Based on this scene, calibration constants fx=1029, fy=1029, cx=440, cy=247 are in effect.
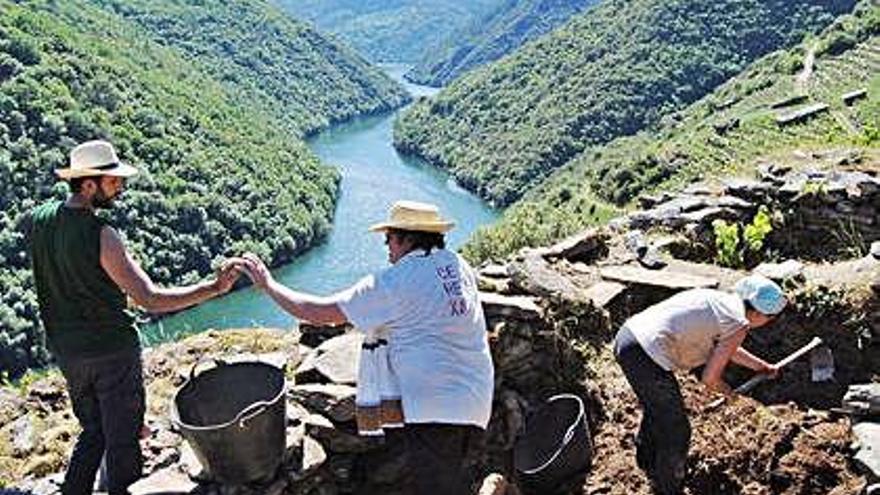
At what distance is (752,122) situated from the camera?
46844 millimetres

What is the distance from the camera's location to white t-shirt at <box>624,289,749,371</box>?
18.7ft

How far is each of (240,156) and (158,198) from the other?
725 inches

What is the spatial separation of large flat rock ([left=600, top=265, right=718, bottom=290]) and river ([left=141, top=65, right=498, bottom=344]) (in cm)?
3430

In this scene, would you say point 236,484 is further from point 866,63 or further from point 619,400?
point 866,63

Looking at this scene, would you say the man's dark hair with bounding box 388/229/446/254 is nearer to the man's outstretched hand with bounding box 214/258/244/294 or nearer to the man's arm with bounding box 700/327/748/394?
the man's outstretched hand with bounding box 214/258/244/294

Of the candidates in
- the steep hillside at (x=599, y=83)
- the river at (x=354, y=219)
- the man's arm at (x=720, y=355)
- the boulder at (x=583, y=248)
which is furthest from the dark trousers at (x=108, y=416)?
the steep hillside at (x=599, y=83)

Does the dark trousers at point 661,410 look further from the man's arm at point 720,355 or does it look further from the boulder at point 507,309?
the boulder at point 507,309

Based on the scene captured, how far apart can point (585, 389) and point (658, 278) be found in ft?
4.99

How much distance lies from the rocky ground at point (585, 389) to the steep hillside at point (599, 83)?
7671cm

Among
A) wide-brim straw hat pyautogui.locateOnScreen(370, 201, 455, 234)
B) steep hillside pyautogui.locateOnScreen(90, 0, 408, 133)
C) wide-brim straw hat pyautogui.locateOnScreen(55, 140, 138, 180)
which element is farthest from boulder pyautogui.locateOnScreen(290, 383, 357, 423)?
steep hillside pyautogui.locateOnScreen(90, 0, 408, 133)

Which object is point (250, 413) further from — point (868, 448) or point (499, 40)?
point (499, 40)

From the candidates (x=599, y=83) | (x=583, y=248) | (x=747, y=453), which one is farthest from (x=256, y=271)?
(x=599, y=83)

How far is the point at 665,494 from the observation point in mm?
5824

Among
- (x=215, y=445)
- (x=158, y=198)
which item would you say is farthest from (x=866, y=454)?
(x=158, y=198)
